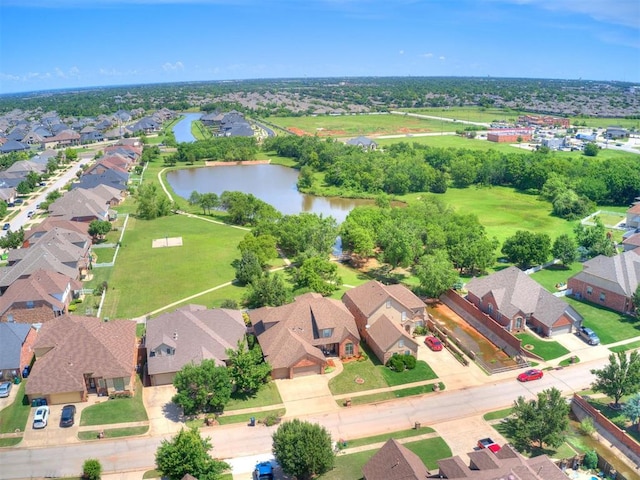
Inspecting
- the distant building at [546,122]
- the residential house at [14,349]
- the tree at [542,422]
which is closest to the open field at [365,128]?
the distant building at [546,122]

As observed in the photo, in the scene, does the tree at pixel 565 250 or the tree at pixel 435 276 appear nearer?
the tree at pixel 435 276

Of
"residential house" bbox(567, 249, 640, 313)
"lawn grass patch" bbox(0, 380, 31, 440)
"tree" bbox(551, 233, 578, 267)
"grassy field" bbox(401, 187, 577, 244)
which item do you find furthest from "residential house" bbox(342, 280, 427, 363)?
"grassy field" bbox(401, 187, 577, 244)

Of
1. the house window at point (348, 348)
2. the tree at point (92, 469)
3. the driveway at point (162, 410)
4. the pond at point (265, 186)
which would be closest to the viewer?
the tree at point (92, 469)

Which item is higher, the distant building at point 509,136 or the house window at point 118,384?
the distant building at point 509,136

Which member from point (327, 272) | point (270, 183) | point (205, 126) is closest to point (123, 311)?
point (327, 272)

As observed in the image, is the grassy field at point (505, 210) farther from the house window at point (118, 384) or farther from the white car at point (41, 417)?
the white car at point (41, 417)

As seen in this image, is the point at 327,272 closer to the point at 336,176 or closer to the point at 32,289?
the point at 32,289
